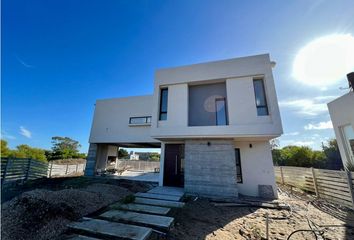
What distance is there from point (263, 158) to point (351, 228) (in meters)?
3.86

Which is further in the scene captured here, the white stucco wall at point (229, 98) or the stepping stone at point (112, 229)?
the white stucco wall at point (229, 98)

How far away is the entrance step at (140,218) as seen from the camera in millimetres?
4064

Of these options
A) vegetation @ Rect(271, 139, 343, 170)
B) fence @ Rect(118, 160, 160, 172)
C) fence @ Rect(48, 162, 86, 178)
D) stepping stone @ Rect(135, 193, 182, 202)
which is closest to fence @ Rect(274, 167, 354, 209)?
stepping stone @ Rect(135, 193, 182, 202)

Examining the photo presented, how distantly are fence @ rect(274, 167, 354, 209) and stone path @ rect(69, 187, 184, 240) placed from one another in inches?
271

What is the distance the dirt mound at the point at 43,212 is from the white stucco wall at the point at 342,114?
40.8ft

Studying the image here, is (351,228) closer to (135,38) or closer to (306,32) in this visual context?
(306,32)

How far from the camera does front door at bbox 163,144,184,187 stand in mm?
9008

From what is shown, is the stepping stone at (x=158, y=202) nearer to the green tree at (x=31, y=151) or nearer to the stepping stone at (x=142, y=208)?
the stepping stone at (x=142, y=208)

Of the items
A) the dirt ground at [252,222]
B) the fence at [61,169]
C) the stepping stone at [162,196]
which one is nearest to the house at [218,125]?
the stepping stone at [162,196]

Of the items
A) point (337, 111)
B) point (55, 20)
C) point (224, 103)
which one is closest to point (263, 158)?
point (224, 103)

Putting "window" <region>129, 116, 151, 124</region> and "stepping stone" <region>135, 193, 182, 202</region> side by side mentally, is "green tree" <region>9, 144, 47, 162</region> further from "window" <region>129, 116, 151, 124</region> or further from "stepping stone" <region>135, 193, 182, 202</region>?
"stepping stone" <region>135, 193, 182, 202</region>

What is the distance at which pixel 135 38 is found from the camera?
812 cm

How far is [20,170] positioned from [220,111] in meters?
13.9

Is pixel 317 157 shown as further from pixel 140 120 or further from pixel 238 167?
pixel 140 120
